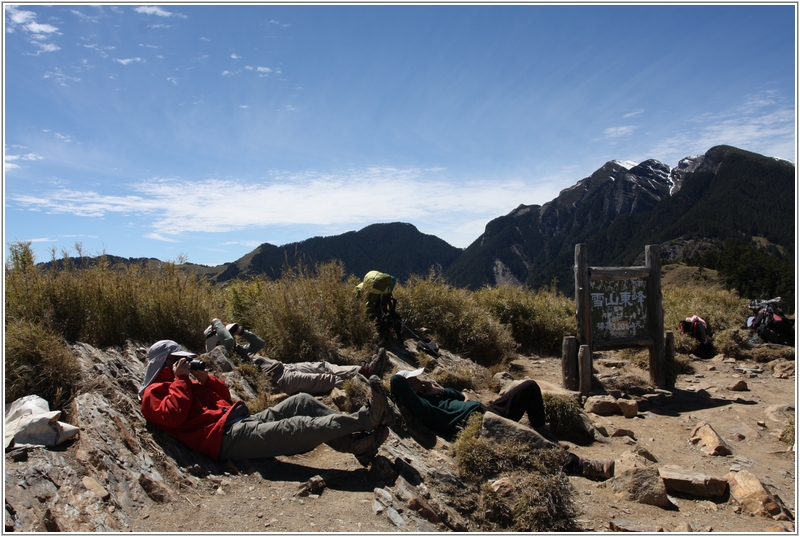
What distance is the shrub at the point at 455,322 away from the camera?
380 inches

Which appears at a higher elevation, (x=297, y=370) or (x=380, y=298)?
(x=380, y=298)

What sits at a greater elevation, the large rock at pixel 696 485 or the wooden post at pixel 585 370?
the wooden post at pixel 585 370

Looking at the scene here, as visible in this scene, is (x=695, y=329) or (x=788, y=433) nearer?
(x=788, y=433)

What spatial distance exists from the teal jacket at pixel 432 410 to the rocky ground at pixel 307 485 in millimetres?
169

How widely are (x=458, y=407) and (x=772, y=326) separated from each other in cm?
893

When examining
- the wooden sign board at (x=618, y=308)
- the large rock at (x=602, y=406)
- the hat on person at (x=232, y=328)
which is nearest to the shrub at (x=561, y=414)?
the large rock at (x=602, y=406)

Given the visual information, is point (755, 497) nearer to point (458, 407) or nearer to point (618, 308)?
point (458, 407)

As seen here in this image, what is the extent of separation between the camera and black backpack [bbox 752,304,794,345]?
10.5 metres

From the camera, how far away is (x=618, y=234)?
94.0 metres

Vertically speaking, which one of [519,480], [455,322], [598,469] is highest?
[455,322]

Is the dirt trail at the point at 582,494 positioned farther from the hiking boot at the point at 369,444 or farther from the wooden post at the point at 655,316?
the wooden post at the point at 655,316

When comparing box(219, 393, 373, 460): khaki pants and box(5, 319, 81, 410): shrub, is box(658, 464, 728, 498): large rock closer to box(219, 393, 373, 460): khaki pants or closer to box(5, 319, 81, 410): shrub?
box(219, 393, 373, 460): khaki pants

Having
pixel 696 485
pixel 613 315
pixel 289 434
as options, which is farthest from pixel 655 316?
pixel 289 434

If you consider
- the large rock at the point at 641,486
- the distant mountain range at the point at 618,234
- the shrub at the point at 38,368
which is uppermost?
the distant mountain range at the point at 618,234
